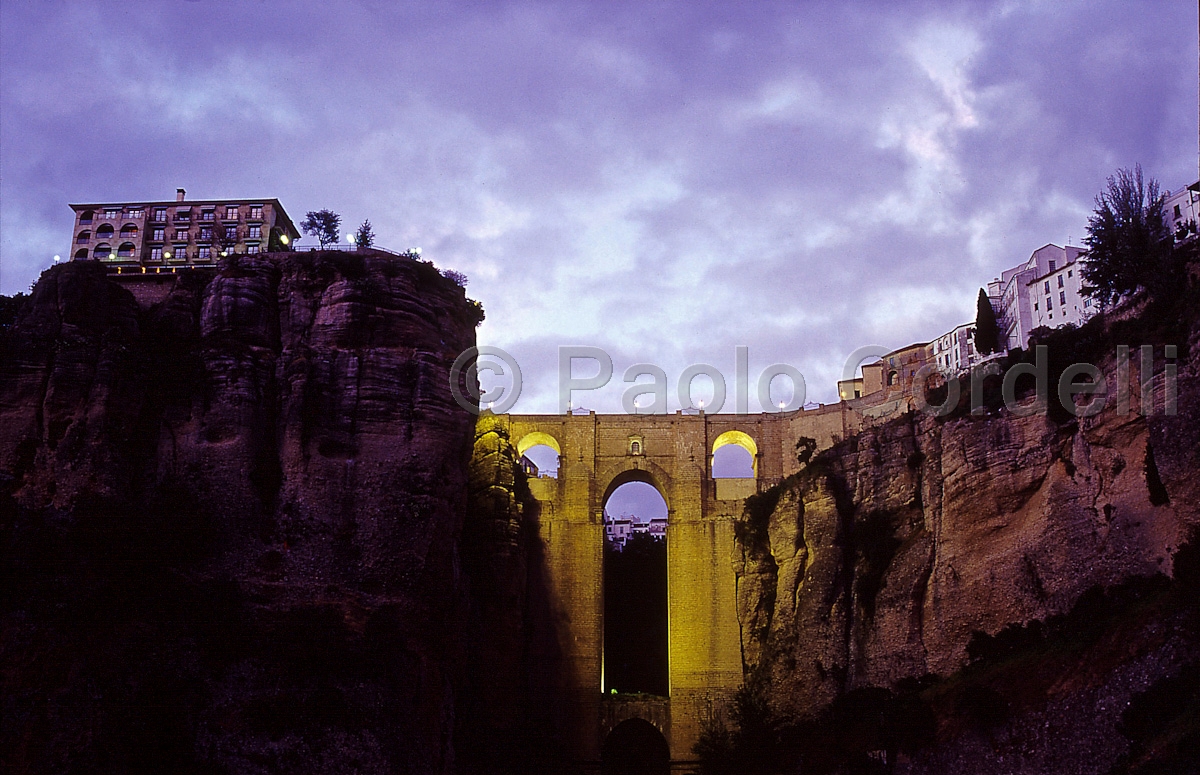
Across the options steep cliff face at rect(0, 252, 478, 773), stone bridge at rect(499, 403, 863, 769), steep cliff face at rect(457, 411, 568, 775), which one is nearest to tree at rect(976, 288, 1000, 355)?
stone bridge at rect(499, 403, 863, 769)

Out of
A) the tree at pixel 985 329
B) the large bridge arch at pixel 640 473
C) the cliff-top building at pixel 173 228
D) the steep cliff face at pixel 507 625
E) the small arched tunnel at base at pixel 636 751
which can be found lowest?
the small arched tunnel at base at pixel 636 751

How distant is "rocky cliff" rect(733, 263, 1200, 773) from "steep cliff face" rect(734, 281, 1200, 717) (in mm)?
61

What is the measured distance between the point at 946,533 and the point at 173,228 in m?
41.0

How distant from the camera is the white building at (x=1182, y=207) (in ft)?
188

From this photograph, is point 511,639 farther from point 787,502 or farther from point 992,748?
point 992,748

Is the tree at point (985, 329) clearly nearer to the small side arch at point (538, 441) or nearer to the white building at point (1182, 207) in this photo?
the white building at point (1182, 207)

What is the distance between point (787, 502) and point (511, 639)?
15029 millimetres

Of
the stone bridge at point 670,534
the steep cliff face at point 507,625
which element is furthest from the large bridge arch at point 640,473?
the steep cliff face at point 507,625

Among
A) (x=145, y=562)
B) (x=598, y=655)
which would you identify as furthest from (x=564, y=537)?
(x=145, y=562)

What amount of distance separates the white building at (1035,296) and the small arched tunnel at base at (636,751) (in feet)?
95.1

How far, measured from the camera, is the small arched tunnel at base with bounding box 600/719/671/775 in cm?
5833

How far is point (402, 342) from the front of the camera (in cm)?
4253

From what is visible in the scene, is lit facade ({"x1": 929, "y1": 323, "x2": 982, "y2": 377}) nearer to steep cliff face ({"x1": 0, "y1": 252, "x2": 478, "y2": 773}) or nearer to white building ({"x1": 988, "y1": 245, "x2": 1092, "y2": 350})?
white building ({"x1": 988, "y1": 245, "x2": 1092, "y2": 350})

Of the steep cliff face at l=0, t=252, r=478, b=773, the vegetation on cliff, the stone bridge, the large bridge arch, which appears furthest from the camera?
the large bridge arch
